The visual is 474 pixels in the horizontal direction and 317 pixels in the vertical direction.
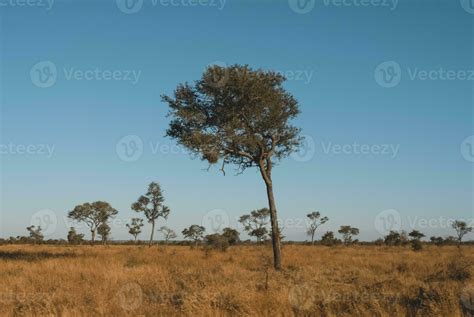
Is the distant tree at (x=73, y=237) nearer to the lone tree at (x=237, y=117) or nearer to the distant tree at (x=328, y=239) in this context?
the distant tree at (x=328, y=239)

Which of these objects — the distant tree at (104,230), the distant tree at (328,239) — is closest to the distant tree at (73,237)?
the distant tree at (104,230)

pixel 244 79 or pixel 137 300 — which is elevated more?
pixel 244 79

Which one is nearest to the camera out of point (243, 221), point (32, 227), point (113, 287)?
point (113, 287)

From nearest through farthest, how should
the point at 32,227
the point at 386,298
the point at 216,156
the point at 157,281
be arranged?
the point at 386,298
the point at 157,281
the point at 216,156
the point at 32,227

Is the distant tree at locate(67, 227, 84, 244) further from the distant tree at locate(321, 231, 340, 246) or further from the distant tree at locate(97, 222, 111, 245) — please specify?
the distant tree at locate(321, 231, 340, 246)

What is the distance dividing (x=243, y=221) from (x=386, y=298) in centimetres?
7285

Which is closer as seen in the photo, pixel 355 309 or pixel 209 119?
pixel 355 309

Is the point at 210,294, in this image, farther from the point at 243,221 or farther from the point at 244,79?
the point at 243,221

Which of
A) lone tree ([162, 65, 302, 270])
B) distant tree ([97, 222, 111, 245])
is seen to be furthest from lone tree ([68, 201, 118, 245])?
lone tree ([162, 65, 302, 270])

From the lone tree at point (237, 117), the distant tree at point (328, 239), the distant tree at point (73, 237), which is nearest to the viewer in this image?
the lone tree at point (237, 117)

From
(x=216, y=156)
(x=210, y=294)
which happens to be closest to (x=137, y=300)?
(x=210, y=294)

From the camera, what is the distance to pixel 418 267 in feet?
65.5

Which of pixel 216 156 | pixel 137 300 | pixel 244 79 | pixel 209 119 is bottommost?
pixel 137 300

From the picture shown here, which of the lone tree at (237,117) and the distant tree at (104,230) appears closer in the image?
the lone tree at (237,117)
